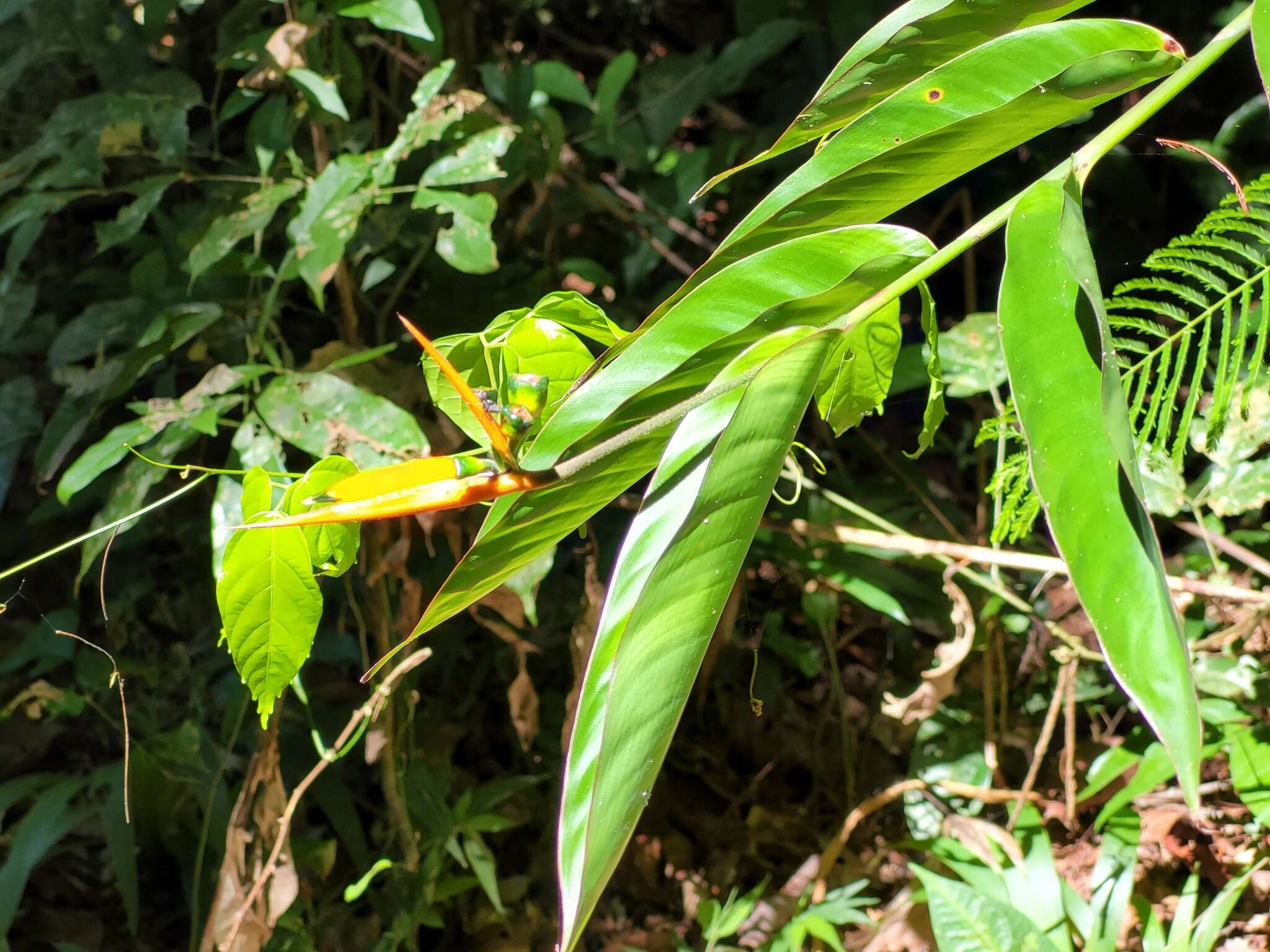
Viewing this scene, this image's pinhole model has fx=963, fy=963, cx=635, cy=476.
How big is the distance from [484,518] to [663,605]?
1.00ft

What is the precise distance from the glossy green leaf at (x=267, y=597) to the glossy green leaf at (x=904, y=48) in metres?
0.26

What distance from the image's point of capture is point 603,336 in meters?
0.49

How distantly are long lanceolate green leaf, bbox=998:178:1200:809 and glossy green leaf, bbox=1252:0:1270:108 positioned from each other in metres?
0.06

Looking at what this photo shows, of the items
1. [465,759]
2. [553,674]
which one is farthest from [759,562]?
[465,759]

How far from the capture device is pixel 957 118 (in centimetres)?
35

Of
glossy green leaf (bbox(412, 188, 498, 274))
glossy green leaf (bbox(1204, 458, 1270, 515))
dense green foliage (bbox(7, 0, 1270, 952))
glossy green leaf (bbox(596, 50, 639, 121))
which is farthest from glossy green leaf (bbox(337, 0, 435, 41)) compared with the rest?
glossy green leaf (bbox(1204, 458, 1270, 515))

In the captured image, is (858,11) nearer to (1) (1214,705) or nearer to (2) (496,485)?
(1) (1214,705)

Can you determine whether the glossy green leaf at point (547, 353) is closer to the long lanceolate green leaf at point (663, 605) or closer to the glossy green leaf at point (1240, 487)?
the long lanceolate green leaf at point (663, 605)

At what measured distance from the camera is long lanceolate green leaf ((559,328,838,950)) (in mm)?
252

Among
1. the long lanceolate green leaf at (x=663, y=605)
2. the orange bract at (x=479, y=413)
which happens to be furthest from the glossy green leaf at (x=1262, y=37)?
the orange bract at (x=479, y=413)

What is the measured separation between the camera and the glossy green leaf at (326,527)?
1.39ft

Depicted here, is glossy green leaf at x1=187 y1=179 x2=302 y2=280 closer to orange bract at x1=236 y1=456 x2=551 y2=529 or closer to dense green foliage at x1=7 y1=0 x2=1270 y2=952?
dense green foliage at x1=7 y1=0 x2=1270 y2=952

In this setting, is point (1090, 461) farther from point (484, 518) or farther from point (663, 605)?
point (484, 518)

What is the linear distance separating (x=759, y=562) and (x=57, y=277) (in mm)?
925
